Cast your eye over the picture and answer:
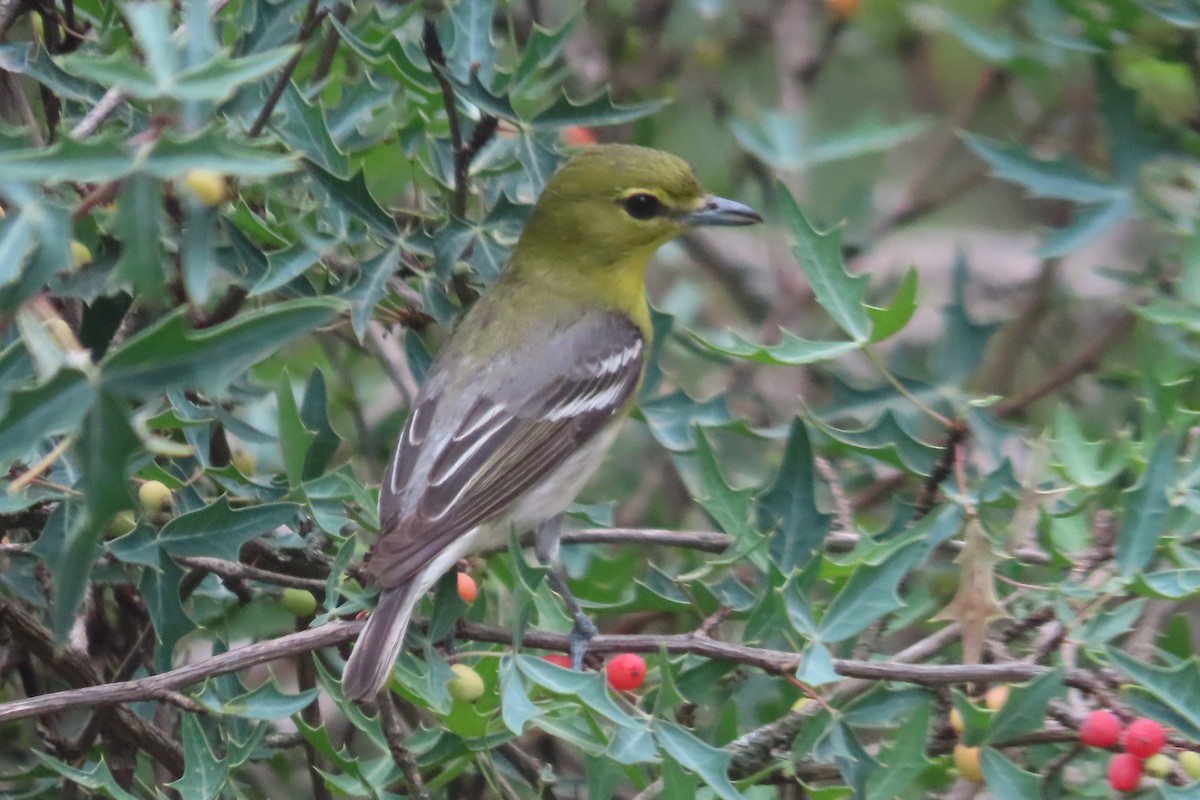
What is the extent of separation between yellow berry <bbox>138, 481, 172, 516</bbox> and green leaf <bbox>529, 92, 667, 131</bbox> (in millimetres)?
1145

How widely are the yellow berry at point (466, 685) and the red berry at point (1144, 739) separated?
1174mm

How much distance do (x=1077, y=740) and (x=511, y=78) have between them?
1.82 meters

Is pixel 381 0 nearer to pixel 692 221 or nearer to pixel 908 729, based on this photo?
pixel 692 221

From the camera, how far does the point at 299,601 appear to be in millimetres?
2875

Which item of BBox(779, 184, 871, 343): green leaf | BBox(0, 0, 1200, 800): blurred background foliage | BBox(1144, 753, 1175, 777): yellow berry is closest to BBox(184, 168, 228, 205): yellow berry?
BBox(0, 0, 1200, 800): blurred background foliage

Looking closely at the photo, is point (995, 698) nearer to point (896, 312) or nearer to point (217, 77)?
point (896, 312)

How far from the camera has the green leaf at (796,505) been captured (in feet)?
9.67

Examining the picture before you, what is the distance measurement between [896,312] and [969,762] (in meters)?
0.88

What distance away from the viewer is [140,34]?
179cm

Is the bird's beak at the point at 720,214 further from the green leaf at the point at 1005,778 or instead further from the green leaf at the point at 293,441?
the green leaf at the point at 1005,778

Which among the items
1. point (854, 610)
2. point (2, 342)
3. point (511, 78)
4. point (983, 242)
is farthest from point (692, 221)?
point (983, 242)

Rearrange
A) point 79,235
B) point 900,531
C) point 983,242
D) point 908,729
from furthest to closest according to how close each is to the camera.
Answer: point 983,242, point 900,531, point 79,235, point 908,729

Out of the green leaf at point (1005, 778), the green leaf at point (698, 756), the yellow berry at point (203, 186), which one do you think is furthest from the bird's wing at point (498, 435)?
the green leaf at point (1005, 778)

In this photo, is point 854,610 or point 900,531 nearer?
point 854,610
